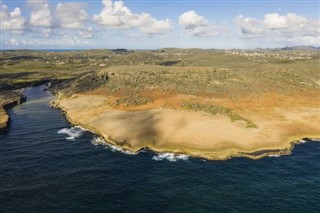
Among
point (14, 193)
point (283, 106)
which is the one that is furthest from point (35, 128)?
point (283, 106)

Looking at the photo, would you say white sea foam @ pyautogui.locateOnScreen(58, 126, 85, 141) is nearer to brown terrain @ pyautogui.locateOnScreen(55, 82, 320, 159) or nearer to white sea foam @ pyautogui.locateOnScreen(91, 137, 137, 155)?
brown terrain @ pyautogui.locateOnScreen(55, 82, 320, 159)

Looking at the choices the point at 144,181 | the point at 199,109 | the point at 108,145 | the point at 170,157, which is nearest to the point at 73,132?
the point at 108,145

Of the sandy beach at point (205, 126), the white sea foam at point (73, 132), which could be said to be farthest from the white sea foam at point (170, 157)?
the white sea foam at point (73, 132)

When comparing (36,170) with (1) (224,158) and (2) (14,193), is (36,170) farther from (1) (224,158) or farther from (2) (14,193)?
(1) (224,158)

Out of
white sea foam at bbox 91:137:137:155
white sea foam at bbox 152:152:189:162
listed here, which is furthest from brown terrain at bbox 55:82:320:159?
white sea foam at bbox 152:152:189:162

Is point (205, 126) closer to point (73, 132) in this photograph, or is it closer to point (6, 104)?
point (73, 132)

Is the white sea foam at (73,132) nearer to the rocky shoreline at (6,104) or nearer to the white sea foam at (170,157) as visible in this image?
the rocky shoreline at (6,104)
